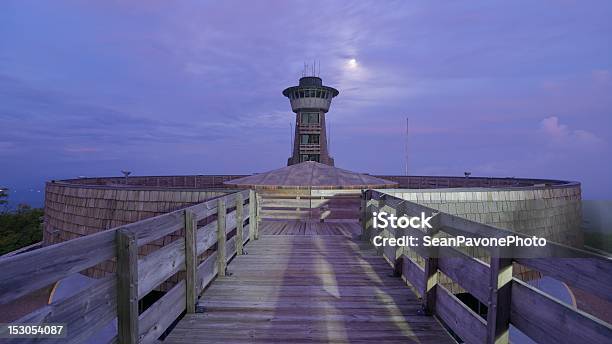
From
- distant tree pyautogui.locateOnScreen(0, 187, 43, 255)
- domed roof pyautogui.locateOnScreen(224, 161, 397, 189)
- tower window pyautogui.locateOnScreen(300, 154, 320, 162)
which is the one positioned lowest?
distant tree pyautogui.locateOnScreen(0, 187, 43, 255)

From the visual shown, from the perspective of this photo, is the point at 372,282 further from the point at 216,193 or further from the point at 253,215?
the point at 216,193

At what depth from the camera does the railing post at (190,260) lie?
3695mm

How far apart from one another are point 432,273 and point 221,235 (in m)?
3.31

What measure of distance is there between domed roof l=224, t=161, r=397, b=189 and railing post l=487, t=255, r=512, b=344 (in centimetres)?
1001

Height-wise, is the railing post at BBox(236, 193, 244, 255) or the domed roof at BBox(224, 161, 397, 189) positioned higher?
the domed roof at BBox(224, 161, 397, 189)

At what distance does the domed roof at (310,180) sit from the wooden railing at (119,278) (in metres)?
8.69

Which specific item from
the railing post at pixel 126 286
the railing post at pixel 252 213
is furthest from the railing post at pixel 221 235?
the railing post at pixel 252 213

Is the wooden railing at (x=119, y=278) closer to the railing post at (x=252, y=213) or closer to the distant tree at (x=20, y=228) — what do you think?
the railing post at (x=252, y=213)

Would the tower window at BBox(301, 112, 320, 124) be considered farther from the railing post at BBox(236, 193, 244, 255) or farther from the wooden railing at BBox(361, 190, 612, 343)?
the wooden railing at BBox(361, 190, 612, 343)

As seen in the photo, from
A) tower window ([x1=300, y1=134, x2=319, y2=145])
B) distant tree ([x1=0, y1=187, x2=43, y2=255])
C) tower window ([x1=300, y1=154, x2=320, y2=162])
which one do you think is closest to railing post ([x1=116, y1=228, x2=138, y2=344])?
distant tree ([x1=0, y1=187, x2=43, y2=255])

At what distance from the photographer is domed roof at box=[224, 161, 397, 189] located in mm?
12984

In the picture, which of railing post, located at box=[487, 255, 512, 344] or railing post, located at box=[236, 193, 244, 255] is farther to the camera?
railing post, located at box=[236, 193, 244, 255]

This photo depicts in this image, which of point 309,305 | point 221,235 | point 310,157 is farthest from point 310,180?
point 310,157

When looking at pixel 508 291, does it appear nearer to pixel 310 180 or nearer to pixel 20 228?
pixel 310 180
